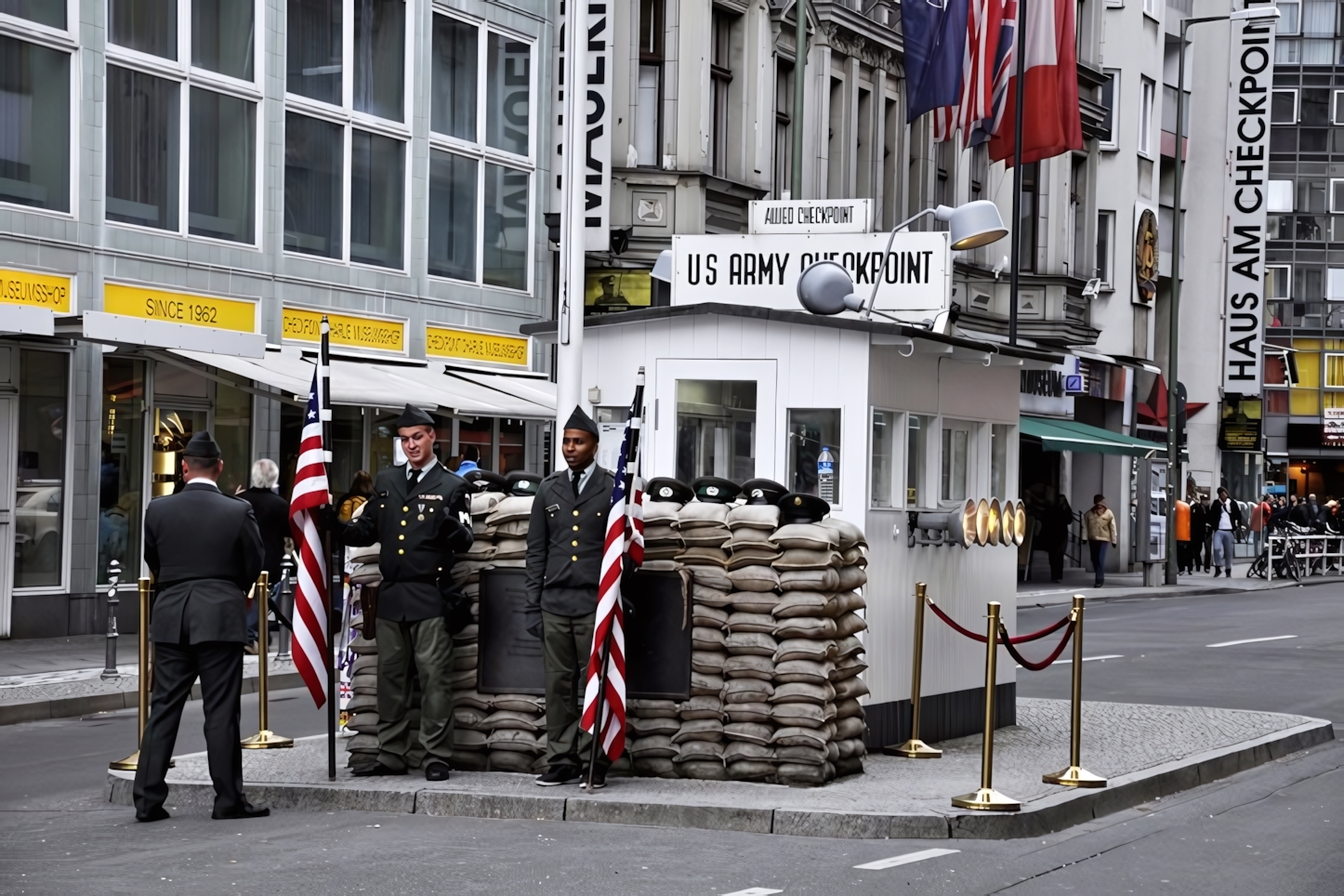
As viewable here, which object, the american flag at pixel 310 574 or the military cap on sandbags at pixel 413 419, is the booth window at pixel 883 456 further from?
the american flag at pixel 310 574

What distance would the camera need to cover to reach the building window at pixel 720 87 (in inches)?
1289

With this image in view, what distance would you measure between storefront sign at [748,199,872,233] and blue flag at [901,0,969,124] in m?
15.8

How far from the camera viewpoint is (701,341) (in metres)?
12.5

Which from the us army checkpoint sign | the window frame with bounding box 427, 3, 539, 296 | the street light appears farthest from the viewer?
the street light

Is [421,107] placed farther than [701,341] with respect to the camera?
Yes

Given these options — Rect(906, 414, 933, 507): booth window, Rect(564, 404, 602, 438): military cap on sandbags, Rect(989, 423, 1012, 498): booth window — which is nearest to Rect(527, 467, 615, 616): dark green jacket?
Rect(564, 404, 602, 438): military cap on sandbags

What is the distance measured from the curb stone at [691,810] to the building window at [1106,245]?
35.9 metres

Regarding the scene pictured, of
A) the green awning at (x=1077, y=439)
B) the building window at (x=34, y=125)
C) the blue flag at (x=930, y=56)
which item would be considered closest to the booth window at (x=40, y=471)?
the building window at (x=34, y=125)

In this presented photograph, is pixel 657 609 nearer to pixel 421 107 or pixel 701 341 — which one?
pixel 701 341

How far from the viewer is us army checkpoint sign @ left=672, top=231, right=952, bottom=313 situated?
13.8 m

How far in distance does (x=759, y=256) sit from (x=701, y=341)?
6.09ft

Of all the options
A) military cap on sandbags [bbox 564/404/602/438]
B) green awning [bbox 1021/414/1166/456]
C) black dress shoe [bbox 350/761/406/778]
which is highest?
green awning [bbox 1021/414/1166/456]

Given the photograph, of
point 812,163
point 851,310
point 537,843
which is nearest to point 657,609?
point 537,843

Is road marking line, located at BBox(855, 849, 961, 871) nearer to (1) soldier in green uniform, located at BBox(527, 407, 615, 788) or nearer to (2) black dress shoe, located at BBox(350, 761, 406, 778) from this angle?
(1) soldier in green uniform, located at BBox(527, 407, 615, 788)
